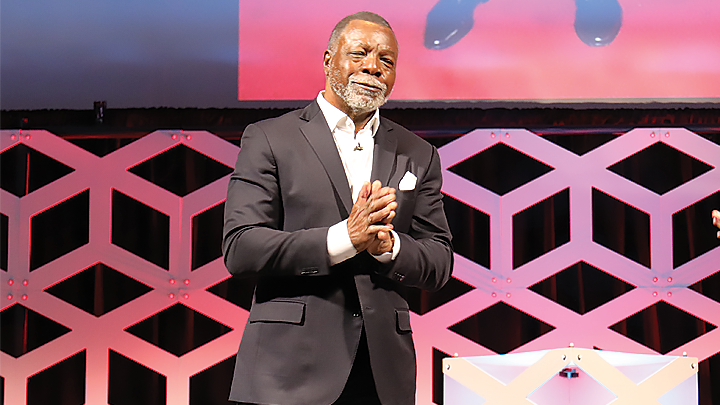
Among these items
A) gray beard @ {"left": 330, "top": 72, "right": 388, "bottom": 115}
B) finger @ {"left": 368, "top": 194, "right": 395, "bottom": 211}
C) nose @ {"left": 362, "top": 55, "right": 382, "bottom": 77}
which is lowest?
finger @ {"left": 368, "top": 194, "right": 395, "bottom": 211}

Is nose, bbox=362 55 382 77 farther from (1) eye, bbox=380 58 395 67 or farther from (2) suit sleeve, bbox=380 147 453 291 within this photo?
(2) suit sleeve, bbox=380 147 453 291

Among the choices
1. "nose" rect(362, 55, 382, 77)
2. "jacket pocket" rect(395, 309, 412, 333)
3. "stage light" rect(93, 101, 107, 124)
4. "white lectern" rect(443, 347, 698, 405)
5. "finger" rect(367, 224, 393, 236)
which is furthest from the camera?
"stage light" rect(93, 101, 107, 124)

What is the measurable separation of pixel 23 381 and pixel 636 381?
8.35 feet

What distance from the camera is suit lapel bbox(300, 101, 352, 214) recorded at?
1.50m

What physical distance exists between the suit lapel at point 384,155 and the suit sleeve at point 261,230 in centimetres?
20

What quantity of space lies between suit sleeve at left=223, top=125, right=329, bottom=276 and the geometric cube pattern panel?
167cm

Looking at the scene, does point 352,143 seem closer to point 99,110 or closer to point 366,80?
point 366,80

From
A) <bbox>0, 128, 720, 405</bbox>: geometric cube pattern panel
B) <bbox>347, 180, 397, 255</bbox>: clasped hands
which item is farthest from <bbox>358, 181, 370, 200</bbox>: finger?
<bbox>0, 128, 720, 405</bbox>: geometric cube pattern panel

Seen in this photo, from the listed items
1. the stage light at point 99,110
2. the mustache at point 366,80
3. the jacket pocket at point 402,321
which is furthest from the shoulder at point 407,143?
the stage light at point 99,110

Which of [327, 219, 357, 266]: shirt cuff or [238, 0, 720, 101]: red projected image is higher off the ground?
[238, 0, 720, 101]: red projected image

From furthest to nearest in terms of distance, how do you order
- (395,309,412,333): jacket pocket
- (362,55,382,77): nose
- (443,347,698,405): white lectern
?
(443,347,698,405): white lectern, (362,55,382,77): nose, (395,309,412,333): jacket pocket

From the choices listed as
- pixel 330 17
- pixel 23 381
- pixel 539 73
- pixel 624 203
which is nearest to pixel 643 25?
pixel 539 73

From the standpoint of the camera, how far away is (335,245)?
1401mm

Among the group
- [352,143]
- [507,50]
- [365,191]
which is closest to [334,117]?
[352,143]
